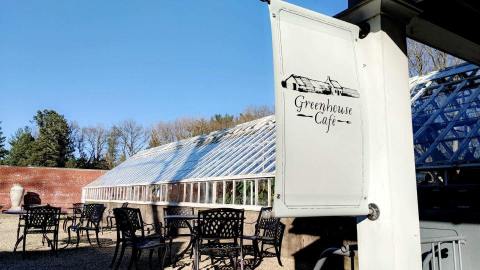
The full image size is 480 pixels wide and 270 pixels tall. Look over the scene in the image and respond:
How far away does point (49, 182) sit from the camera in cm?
2462

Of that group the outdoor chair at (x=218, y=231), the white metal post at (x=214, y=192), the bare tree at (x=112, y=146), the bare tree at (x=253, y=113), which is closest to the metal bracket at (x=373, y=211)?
the outdoor chair at (x=218, y=231)

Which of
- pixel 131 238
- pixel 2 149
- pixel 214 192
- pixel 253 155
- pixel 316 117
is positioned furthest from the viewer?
pixel 2 149

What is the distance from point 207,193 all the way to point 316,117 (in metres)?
8.15

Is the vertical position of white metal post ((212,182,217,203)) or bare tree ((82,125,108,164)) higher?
bare tree ((82,125,108,164))

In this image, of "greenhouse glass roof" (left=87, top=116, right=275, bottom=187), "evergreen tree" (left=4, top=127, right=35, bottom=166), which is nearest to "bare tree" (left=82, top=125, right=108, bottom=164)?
"evergreen tree" (left=4, top=127, right=35, bottom=166)

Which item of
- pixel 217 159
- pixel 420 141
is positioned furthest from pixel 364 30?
pixel 217 159

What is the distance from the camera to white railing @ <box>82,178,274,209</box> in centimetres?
786

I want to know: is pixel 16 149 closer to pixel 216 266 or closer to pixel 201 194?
pixel 201 194

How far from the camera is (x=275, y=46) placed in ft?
5.87

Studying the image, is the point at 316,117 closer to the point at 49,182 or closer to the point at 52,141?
the point at 49,182

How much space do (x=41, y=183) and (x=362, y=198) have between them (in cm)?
2666

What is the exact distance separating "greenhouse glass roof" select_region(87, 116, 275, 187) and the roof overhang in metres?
5.06

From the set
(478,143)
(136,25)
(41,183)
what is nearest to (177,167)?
(136,25)

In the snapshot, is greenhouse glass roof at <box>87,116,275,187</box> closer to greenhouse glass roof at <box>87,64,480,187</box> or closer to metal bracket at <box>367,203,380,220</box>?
greenhouse glass roof at <box>87,64,480,187</box>
